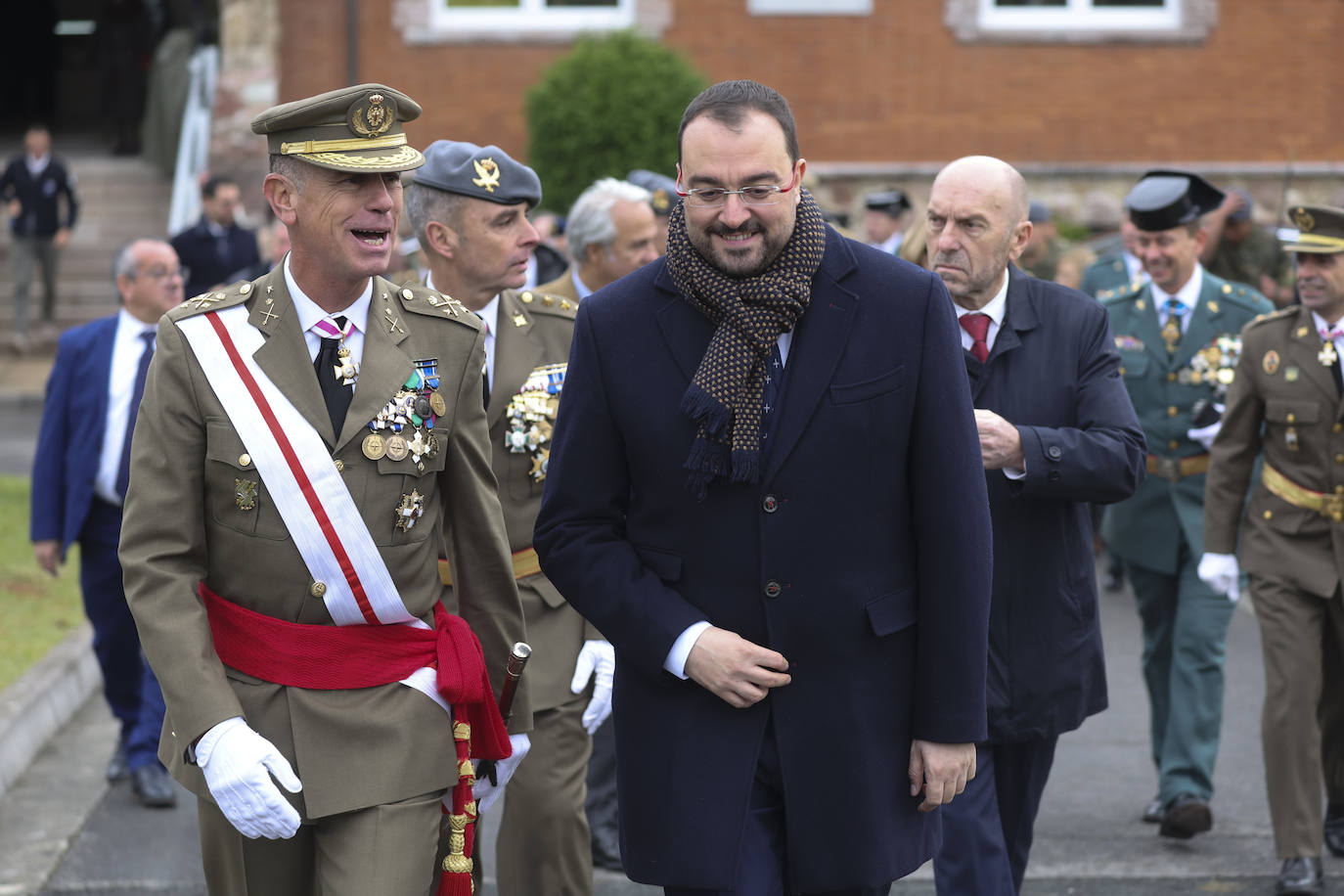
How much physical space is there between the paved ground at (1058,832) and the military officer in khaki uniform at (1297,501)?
1.39ft

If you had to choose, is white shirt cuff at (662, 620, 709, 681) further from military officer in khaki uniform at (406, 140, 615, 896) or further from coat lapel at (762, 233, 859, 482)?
military officer in khaki uniform at (406, 140, 615, 896)

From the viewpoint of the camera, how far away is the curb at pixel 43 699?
23.5 ft

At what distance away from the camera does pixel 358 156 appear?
3686 millimetres

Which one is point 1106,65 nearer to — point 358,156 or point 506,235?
point 506,235

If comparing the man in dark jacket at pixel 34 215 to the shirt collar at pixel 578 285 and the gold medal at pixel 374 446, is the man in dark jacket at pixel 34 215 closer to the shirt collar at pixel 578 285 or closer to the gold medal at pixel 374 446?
the shirt collar at pixel 578 285

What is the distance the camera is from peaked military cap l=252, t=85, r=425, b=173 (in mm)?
3660

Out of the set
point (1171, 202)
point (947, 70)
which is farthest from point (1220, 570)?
point (947, 70)

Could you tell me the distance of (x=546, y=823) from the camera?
4809 millimetres

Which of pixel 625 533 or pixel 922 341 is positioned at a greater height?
pixel 922 341

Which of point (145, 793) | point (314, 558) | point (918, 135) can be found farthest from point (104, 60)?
point (314, 558)

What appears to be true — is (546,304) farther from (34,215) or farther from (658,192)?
(34,215)

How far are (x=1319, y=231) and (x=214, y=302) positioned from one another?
13.1 ft

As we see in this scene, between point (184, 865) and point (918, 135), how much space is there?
14.9 meters

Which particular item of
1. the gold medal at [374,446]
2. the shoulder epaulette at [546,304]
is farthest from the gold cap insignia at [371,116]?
the shoulder epaulette at [546,304]
